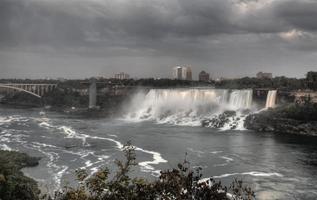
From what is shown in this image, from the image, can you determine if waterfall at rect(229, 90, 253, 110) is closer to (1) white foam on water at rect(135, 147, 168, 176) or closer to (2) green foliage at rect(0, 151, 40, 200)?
(1) white foam on water at rect(135, 147, 168, 176)

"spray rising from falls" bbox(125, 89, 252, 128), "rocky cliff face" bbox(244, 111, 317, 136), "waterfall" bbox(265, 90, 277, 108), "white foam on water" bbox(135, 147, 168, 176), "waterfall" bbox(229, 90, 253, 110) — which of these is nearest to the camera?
"white foam on water" bbox(135, 147, 168, 176)

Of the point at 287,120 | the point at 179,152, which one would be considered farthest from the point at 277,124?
the point at 179,152

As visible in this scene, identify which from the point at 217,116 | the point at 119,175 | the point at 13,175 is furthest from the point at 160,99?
the point at 119,175

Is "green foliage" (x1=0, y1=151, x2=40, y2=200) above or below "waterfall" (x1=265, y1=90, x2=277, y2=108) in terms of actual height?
below

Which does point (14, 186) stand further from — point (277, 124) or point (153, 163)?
point (277, 124)

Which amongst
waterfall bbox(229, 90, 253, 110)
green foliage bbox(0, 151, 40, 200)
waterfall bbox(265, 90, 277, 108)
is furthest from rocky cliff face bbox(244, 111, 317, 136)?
green foliage bbox(0, 151, 40, 200)

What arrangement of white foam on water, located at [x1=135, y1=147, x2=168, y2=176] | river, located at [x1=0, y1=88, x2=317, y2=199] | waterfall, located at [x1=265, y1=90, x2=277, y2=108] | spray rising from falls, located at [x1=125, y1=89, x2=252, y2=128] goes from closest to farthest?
river, located at [x1=0, y1=88, x2=317, y2=199] < white foam on water, located at [x1=135, y1=147, x2=168, y2=176] < waterfall, located at [x1=265, y1=90, x2=277, y2=108] < spray rising from falls, located at [x1=125, y1=89, x2=252, y2=128]

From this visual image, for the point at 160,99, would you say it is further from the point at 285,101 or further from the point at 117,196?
the point at 117,196
